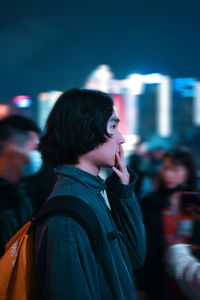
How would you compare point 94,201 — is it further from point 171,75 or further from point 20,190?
point 171,75

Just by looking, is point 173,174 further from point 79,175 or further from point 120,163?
point 79,175

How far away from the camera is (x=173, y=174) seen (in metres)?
2.53

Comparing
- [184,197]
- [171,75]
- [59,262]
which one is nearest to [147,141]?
[171,75]

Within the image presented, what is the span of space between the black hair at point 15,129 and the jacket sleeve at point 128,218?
46.7 inches

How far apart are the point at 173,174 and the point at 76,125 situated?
172cm

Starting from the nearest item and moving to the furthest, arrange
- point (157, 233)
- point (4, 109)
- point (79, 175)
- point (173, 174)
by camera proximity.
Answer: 1. point (79, 175)
2. point (157, 233)
3. point (173, 174)
4. point (4, 109)

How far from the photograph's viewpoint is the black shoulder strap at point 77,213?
0.84 m

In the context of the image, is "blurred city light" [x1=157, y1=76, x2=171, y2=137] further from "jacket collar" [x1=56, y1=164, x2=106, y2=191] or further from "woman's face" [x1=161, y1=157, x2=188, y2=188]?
"jacket collar" [x1=56, y1=164, x2=106, y2=191]

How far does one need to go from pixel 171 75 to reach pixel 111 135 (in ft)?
14.9

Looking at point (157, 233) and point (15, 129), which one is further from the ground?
point (15, 129)

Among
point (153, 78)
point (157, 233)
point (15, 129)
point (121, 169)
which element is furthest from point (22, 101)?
point (121, 169)

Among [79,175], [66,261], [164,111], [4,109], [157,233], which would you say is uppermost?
[164,111]

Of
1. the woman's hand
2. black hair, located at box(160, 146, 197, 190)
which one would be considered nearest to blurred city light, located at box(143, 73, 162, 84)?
black hair, located at box(160, 146, 197, 190)

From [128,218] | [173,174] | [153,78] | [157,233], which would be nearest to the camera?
[128,218]
